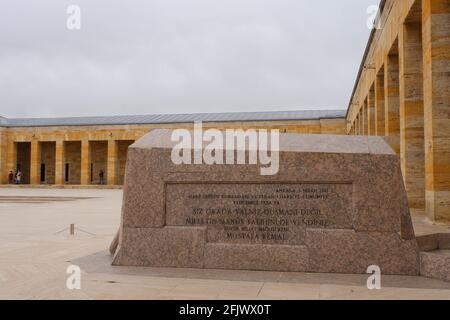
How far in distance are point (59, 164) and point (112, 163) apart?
5.56 metres

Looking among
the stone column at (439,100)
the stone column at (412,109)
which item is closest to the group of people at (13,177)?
the stone column at (412,109)

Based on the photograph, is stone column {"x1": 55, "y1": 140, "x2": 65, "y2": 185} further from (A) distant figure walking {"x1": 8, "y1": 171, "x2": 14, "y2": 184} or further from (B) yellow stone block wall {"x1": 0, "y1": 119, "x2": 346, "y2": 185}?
(A) distant figure walking {"x1": 8, "y1": 171, "x2": 14, "y2": 184}

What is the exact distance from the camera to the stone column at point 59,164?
42853 millimetres

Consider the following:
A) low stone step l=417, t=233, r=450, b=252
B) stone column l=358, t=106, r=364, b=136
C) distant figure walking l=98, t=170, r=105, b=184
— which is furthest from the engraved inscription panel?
distant figure walking l=98, t=170, r=105, b=184

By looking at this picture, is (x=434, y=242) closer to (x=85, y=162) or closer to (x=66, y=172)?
(x=85, y=162)

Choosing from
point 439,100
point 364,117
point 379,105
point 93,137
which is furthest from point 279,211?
point 93,137

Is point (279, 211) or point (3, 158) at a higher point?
point (3, 158)

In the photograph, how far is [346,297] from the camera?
180 inches

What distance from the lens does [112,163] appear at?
42156 millimetres

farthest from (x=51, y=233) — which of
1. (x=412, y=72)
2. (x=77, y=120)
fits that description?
(x=77, y=120)

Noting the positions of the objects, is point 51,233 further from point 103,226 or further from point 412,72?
point 412,72

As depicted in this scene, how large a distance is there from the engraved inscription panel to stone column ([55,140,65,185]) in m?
39.6

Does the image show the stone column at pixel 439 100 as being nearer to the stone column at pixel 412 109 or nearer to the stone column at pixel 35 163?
the stone column at pixel 412 109

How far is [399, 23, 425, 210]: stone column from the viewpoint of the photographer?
41.4 feet
